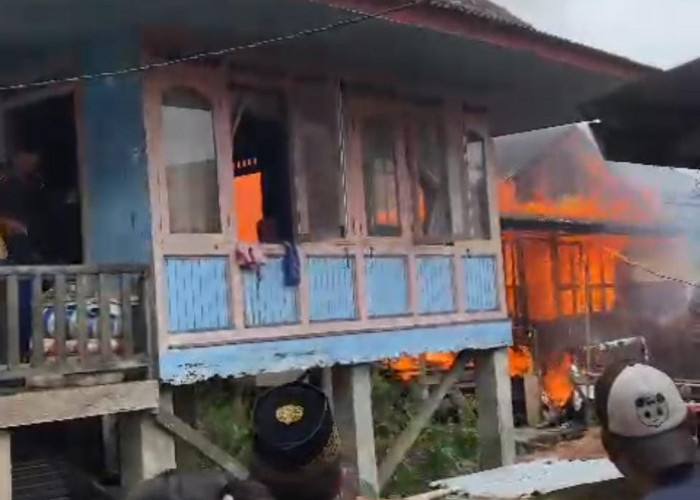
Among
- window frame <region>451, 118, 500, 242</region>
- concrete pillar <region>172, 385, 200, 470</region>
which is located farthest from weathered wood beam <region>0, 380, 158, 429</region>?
window frame <region>451, 118, 500, 242</region>

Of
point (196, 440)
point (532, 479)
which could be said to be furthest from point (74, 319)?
point (532, 479)

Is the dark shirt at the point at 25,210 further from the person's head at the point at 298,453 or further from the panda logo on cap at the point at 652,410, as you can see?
the panda logo on cap at the point at 652,410

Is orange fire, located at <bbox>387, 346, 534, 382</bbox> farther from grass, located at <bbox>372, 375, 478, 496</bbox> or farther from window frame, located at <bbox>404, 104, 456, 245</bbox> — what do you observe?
window frame, located at <bbox>404, 104, 456, 245</bbox>

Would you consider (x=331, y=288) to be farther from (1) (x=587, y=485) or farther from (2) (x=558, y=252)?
(2) (x=558, y=252)

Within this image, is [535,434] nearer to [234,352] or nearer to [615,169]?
[234,352]

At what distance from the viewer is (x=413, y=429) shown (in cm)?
1144

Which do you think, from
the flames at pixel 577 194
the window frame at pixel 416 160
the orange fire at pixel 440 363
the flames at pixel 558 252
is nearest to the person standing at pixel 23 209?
the window frame at pixel 416 160

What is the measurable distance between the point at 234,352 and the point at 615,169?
2714cm

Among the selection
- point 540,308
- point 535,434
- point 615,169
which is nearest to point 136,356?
point 535,434

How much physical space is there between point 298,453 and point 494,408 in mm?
9921

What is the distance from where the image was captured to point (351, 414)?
10.3m

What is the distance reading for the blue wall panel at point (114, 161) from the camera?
Answer: 834 centimetres

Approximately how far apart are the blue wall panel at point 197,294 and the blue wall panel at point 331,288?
1.08 metres

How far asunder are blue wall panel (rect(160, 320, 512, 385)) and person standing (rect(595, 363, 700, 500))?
6175 millimetres
